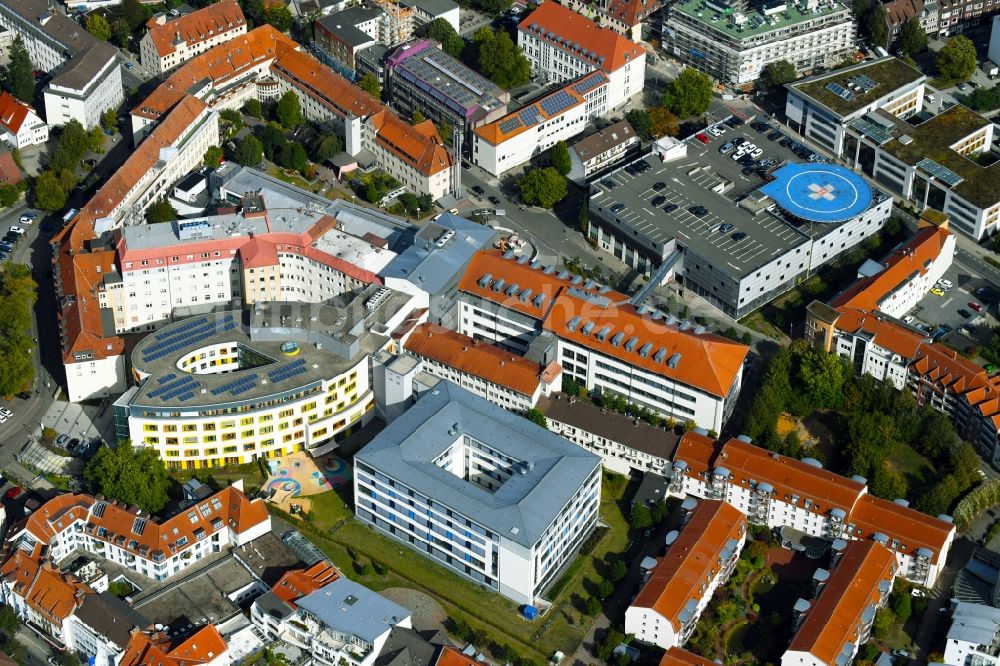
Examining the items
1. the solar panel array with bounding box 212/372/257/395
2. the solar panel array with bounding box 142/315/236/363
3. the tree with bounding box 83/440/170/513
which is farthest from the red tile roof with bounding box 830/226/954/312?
the tree with bounding box 83/440/170/513

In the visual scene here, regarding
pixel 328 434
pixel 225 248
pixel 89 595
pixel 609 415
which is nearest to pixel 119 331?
pixel 225 248

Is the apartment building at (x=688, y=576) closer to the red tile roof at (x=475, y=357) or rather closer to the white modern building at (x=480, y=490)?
the white modern building at (x=480, y=490)

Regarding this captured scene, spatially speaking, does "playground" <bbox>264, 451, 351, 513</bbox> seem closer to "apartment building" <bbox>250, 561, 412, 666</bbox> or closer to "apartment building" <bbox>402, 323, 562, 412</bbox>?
"apartment building" <bbox>402, 323, 562, 412</bbox>

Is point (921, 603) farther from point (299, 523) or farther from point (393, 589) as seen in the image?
point (299, 523)

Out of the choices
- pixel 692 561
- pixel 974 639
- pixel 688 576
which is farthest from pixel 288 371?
pixel 974 639

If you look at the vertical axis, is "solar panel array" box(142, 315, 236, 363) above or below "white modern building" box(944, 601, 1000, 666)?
above
